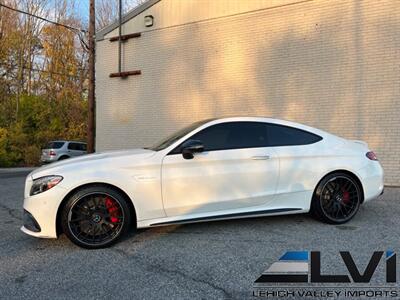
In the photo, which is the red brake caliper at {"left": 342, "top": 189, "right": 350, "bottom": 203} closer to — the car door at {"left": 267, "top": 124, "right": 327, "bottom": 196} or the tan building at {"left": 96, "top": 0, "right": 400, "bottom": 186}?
the car door at {"left": 267, "top": 124, "right": 327, "bottom": 196}

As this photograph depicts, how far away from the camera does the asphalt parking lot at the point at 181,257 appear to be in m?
3.04

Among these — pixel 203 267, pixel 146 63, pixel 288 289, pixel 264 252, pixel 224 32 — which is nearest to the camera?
pixel 288 289

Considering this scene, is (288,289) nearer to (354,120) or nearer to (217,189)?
(217,189)

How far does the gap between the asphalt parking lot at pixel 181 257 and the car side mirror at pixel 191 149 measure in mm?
1045

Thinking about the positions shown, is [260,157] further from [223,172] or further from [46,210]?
[46,210]

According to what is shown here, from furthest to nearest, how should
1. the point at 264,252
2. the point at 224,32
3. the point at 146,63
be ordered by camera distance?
the point at 146,63
the point at 224,32
the point at 264,252

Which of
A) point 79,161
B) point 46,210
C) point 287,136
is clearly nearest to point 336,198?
point 287,136

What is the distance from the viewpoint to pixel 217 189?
4.38 metres

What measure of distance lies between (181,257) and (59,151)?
17281 millimetres

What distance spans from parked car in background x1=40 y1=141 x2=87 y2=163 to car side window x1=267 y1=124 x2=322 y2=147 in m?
16.7

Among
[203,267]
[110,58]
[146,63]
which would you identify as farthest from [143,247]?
[110,58]

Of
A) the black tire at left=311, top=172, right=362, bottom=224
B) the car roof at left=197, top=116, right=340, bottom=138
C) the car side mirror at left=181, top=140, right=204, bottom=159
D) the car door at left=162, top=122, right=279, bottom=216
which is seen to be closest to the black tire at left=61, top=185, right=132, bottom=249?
the car door at left=162, top=122, right=279, bottom=216

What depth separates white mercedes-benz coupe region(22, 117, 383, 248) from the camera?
397 centimetres

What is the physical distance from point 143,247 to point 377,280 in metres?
2.46
